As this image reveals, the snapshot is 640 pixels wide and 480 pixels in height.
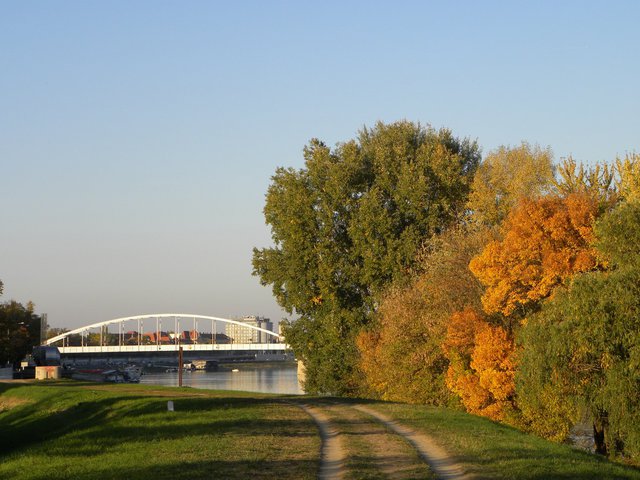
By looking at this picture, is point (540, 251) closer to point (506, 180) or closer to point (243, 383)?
point (506, 180)

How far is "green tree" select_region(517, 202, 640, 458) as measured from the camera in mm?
29094

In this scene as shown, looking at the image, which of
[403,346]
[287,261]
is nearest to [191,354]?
[287,261]

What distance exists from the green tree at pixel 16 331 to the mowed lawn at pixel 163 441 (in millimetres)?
58375

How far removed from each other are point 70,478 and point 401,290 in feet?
Result: 115

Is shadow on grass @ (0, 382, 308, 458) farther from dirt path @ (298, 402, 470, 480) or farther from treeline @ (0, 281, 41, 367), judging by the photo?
treeline @ (0, 281, 41, 367)

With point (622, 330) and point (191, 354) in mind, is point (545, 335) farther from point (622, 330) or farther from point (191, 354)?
point (191, 354)

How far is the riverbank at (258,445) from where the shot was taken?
68.3ft

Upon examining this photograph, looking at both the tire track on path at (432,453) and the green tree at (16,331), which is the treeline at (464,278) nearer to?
the tire track on path at (432,453)

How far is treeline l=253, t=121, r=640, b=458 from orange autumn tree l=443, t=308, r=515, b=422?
0.07 metres

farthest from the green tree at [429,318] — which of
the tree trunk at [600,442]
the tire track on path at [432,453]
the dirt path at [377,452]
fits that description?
the tire track on path at [432,453]

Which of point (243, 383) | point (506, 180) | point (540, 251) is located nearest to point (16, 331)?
point (243, 383)

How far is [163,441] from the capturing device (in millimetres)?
26281

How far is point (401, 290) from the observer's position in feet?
180

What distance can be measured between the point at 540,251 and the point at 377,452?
18.9m
